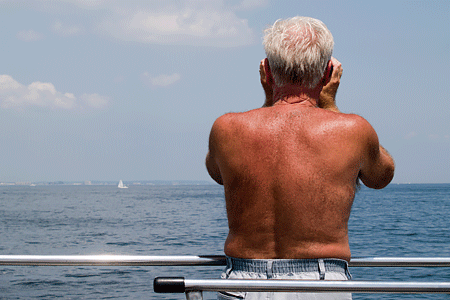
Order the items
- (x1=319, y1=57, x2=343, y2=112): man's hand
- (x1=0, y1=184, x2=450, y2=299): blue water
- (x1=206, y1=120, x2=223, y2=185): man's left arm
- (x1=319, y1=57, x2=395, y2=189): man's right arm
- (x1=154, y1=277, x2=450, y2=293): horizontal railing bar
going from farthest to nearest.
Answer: (x1=0, y1=184, x2=450, y2=299): blue water < (x1=319, y1=57, x2=343, y2=112): man's hand < (x1=206, y1=120, x2=223, y2=185): man's left arm < (x1=319, y1=57, x2=395, y2=189): man's right arm < (x1=154, y1=277, x2=450, y2=293): horizontal railing bar

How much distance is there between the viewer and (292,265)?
164cm

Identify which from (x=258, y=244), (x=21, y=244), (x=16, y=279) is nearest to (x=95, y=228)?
(x=21, y=244)

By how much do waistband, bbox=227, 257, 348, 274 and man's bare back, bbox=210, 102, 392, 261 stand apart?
18 millimetres

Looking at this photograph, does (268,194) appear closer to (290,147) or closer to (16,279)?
(290,147)

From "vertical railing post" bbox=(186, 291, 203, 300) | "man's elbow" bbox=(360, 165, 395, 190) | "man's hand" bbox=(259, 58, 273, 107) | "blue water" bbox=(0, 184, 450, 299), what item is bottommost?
"blue water" bbox=(0, 184, 450, 299)

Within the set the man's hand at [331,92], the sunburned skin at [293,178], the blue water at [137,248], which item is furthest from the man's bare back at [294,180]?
the blue water at [137,248]

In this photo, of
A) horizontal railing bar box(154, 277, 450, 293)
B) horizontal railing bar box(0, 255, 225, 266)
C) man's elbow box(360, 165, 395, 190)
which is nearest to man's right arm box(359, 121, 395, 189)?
man's elbow box(360, 165, 395, 190)

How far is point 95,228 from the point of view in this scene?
43875 mm

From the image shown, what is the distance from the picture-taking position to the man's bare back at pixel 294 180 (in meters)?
1.66

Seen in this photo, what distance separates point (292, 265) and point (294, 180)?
302mm

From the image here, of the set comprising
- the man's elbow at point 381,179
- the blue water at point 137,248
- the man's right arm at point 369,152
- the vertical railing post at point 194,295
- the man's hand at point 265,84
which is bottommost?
the blue water at point 137,248

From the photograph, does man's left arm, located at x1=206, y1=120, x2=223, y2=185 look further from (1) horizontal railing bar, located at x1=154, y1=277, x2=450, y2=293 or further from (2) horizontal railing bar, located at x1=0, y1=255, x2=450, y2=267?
(1) horizontal railing bar, located at x1=154, y1=277, x2=450, y2=293

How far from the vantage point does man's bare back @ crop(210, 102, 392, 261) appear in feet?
5.45

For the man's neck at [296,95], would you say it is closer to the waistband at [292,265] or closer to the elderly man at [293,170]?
the elderly man at [293,170]
